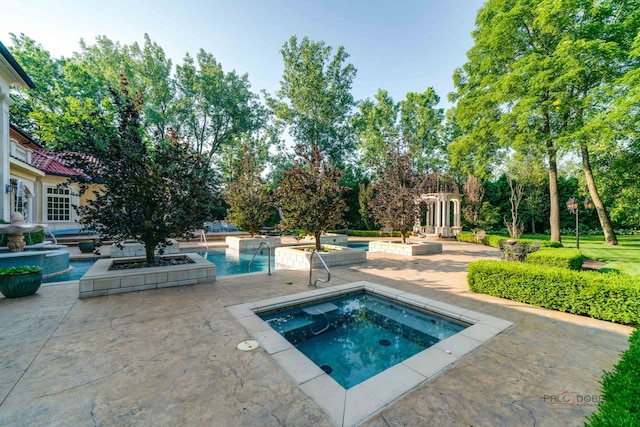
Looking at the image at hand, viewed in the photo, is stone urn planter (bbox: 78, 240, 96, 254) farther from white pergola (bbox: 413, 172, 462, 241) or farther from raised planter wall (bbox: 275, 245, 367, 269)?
white pergola (bbox: 413, 172, 462, 241)

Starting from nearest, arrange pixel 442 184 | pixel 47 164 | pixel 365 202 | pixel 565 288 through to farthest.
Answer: pixel 565 288 → pixel 47 164 → pixel 365 202 → pixel 442 184

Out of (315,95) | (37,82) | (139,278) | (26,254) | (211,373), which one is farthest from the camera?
(315,95)

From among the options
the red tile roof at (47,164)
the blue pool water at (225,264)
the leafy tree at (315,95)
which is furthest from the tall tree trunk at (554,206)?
the red tile roof at (47,164)

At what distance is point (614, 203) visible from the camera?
15.2 metres

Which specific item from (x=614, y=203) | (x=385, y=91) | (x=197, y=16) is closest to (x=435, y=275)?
(x=197, y=16)

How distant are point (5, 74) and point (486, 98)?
2152cm

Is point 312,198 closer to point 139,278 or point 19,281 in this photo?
point 139,278

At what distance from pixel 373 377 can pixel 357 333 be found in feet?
5.16

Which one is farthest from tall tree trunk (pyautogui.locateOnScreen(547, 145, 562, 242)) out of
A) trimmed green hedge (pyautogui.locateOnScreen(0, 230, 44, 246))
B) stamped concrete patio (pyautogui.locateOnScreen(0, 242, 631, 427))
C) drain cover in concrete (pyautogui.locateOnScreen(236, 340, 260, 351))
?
trimmed green hedge (pyautogui.locateOnScreen(0, 230, 44, 246))

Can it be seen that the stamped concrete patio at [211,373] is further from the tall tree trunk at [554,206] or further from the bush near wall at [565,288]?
the tall tree trunk at [554,206]

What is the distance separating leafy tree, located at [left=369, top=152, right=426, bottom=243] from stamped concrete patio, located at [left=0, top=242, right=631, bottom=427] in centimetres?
702

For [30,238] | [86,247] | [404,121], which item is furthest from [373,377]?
[404,121]

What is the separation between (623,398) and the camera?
1.57 meters

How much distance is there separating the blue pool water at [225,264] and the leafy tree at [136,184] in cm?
284
